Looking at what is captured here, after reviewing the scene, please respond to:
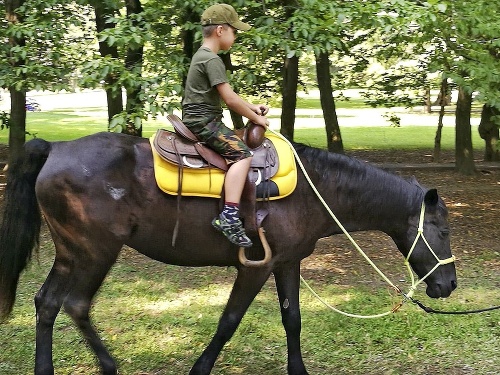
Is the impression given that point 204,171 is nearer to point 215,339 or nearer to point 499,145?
point 215,339

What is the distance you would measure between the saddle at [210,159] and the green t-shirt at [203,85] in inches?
5.4

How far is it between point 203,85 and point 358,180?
131 cm

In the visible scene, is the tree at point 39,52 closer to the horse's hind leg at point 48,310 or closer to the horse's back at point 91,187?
the horse's back at point 91,187

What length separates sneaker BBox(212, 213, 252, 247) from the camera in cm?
401

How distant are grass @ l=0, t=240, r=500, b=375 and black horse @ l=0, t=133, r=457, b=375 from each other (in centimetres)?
52

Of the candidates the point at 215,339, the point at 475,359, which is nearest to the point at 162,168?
the point at 215,339

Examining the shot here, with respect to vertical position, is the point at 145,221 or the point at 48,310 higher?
the point at 145,221

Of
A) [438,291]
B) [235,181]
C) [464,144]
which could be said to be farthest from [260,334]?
[464,144]

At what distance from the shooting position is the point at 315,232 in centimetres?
445

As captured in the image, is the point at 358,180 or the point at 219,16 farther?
the point at 358,180

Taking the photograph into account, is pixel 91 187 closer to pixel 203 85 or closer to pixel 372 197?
pixel 203 85

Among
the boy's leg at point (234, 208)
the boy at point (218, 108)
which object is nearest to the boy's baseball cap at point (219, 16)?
the boy at point (218, 108)

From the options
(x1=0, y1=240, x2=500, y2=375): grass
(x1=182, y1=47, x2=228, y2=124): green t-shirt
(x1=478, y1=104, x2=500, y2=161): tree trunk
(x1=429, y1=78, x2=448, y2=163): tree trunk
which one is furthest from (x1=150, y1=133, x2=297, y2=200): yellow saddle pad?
(x1=478, y1=104, x2=500, y2=161): tree trunk

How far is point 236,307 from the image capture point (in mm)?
4301
